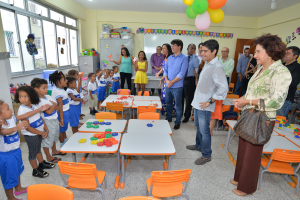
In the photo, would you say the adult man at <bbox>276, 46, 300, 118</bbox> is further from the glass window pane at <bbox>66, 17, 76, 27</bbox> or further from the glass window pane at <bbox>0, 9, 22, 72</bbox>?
the glass window pane at <bbox>66, 17, 76, 27</bbox>

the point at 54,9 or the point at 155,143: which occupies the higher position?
the point at 54,9

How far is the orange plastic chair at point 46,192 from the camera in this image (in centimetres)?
111

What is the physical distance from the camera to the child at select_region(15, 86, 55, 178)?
5.79ft

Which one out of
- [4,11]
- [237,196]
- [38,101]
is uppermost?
[4,11]

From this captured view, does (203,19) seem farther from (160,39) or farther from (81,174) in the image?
(81,174)

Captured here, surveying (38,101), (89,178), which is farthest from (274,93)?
(38,101)

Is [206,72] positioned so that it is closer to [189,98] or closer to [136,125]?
[136,125]

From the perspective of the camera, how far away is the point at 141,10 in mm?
6254

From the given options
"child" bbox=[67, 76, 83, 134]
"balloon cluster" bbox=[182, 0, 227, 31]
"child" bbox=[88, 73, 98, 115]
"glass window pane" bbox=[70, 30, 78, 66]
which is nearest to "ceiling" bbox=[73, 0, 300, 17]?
"glass window pane" bbox=[70, 30, 78, 66]

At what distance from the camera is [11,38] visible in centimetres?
346

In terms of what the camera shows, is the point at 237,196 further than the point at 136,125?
No

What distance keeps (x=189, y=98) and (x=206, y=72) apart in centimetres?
179

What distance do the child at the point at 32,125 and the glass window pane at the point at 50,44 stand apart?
134 inches

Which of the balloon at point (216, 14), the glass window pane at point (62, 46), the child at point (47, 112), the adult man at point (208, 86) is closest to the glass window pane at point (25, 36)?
the glass window pane at point (62, 46)
